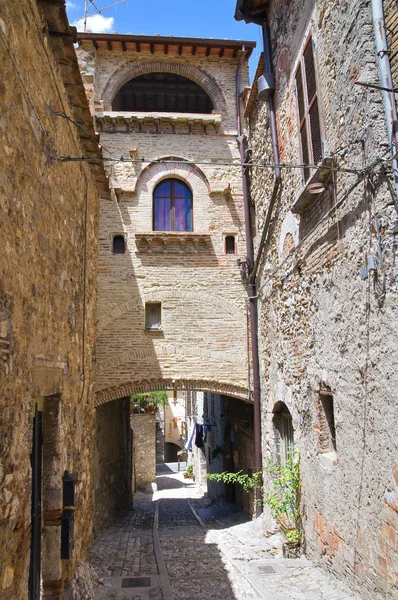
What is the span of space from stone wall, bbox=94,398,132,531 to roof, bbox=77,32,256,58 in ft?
27.4

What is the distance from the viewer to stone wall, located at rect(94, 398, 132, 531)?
10.6 metres

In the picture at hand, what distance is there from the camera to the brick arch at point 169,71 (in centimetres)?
1200

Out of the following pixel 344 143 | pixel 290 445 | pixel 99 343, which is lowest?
pixel 290 445

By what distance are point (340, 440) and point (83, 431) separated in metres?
3.19

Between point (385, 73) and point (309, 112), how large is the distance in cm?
216

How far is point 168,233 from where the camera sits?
10.8 m

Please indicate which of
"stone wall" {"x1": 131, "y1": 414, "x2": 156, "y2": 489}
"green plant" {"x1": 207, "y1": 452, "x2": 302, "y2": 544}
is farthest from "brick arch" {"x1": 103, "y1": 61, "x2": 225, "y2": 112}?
"stone wall" {"x1": 131, "y1": 414, "x2": 156, "y2": 489}

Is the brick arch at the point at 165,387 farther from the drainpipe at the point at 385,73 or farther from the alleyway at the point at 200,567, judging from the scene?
the drainpipe at the point at 385,73

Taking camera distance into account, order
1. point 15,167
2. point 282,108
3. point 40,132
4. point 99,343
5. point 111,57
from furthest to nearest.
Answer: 1. point 111,57
2. point 99,343
3. point 282,108
4. point 40,132
5. point 15,167

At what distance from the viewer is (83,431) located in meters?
6.53

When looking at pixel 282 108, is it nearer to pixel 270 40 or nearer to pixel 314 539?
pixel 270 40

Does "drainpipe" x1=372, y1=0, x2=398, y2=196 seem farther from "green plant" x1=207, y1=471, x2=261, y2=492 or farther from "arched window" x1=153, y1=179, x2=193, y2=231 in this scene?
"arched window" x1=153, y1=179, x2=193, y2=231

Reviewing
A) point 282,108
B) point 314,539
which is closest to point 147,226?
point 282,108

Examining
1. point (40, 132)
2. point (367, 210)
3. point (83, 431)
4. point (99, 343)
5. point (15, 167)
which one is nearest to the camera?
point (15, 167)
